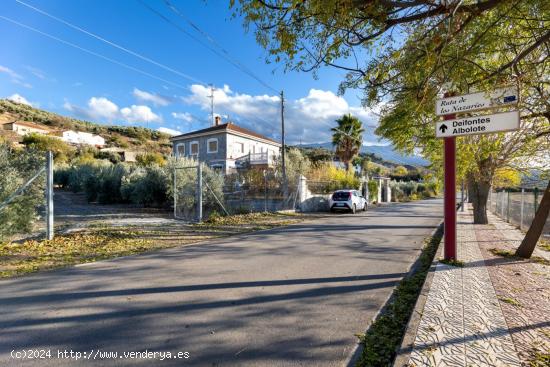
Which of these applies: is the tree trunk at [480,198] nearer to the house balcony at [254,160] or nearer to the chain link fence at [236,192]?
the chain link fence at [236,192]

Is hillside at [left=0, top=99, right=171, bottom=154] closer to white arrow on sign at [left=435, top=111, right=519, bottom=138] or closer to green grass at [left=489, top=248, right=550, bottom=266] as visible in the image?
green grass at [left=489, top=248, right=550, bottom=266]

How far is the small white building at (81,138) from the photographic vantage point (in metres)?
65.2

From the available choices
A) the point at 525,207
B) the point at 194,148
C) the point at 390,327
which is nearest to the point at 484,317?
the point at 390,327

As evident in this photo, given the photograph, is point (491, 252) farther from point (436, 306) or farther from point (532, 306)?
point (436, 306)

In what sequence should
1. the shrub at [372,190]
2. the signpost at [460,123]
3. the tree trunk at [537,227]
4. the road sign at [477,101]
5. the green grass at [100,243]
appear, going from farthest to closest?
the shrub at [372,190], the tree trunk at [537,227], the green grass at [100,243], the signpost at [460,123], the road sign at [477,101]

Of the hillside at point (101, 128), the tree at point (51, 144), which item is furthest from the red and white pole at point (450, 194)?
the hillside at point (101, 128)

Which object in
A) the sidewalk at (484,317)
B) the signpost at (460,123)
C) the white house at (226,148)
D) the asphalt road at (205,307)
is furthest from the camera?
the white house at (226,148)

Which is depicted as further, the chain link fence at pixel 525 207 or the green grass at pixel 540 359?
the chain link fence at pixel 525 207

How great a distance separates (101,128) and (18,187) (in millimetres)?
92313

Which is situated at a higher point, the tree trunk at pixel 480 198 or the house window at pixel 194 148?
the house window at pixel 194 148

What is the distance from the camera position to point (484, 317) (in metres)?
3.54

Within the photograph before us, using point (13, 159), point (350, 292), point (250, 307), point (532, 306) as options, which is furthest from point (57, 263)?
point (532, 306)

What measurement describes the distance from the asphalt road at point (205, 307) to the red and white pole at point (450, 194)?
103 centimetres

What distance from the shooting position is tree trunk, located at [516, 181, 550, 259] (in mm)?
6391
